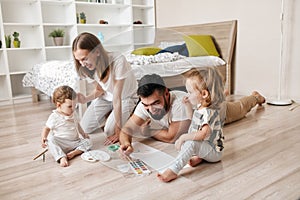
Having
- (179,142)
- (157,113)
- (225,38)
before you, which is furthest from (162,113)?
(225,38)

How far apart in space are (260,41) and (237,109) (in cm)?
114

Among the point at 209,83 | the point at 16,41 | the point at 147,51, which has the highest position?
the point at 16,41

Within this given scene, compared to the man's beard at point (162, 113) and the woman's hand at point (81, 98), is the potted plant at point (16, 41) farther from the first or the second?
the man's beard at point (162, 113)

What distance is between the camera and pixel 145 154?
138 cm

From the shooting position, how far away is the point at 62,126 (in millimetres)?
1438

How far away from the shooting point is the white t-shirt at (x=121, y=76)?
1159mm

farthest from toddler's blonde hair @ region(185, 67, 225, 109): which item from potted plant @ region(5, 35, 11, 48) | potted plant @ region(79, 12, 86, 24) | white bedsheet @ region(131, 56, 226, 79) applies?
potted plant @ region(79, 12, 86, 24)

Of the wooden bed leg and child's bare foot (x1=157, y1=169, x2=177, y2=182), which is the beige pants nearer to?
child's bare foot (x1=157, y1=169, x2=177, y2=182)

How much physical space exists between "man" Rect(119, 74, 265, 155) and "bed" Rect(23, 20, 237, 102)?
0.15 feet

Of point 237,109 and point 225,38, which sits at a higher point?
point 225,38

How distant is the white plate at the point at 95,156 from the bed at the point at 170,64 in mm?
325

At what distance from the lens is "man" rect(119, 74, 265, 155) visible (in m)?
1.11

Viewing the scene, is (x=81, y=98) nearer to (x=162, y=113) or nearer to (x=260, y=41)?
(x=162, y=113)

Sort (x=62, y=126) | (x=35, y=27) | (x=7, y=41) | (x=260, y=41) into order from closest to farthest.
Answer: (x=62, y=126) → (x=260, y=41) → (x=7, y=41) → (x=35, y=27)
